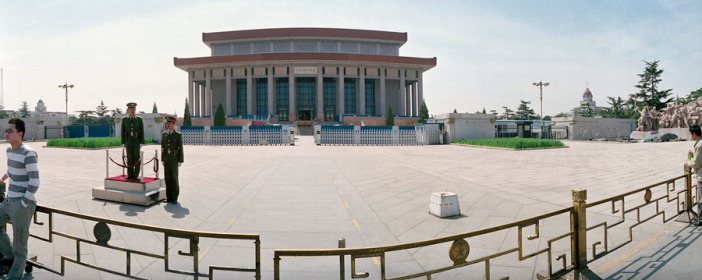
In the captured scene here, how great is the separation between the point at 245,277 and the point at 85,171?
10972mm

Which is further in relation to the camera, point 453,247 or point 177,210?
point 177,210

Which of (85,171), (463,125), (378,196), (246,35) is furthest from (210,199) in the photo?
(246,35)

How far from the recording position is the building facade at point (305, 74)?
159ft

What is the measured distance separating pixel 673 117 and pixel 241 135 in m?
43.2

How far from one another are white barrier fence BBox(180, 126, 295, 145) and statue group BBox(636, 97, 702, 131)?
38.8 meters

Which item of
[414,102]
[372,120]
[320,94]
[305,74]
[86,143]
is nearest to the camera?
[86,143]

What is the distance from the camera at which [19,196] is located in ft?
10.9

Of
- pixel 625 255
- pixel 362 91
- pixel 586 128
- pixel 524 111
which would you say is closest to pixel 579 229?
pixel 625 255

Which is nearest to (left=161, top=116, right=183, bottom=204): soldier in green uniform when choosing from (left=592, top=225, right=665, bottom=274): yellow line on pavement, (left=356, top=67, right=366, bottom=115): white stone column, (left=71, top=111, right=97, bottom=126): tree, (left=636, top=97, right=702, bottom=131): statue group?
(left=592, top=225, right=665, bottom=274): yellow line on pavement

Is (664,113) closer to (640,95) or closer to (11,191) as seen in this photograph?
(640,95)

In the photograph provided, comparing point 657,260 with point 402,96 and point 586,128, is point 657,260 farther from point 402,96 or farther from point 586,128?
point 402,96

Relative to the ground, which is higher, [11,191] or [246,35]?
[246,35]

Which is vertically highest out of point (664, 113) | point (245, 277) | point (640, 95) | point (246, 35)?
point (246, 35)

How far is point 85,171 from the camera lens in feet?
36.7
